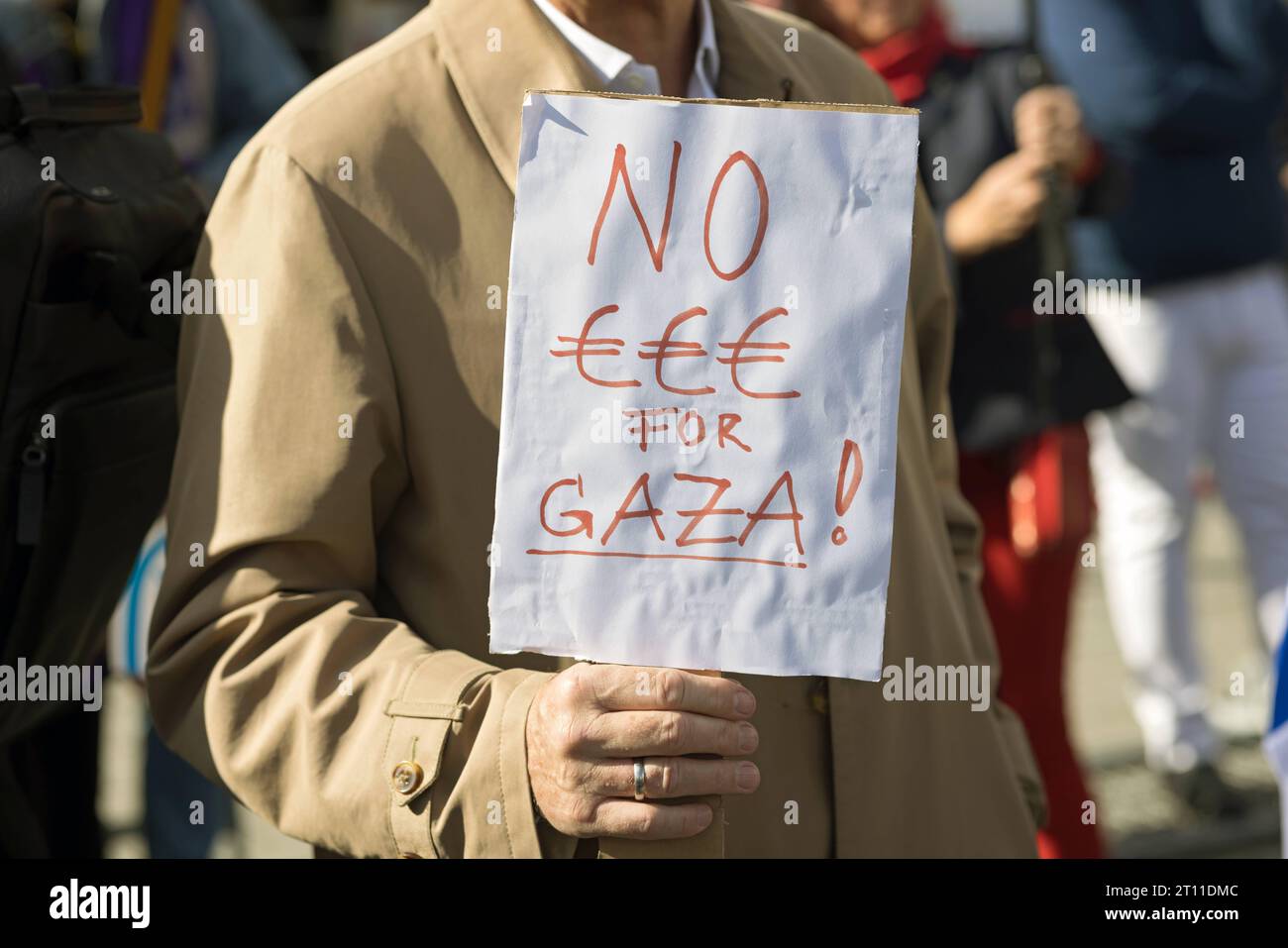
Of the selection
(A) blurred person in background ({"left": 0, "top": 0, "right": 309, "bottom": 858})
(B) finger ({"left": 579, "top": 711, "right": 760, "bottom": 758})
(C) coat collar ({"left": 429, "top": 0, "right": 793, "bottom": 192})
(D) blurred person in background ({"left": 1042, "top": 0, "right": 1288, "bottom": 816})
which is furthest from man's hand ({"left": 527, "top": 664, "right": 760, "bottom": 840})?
(D) blurred person in background ({"left": 1042, "top": 0, "right": 1288, "bottom": 816})

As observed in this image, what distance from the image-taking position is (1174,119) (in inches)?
178

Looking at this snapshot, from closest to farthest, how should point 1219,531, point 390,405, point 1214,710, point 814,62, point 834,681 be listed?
point 390,405, point 834,681, point 814,62, point 1214,710, point 1219,531

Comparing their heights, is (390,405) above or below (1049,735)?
above

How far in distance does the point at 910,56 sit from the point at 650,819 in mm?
2733

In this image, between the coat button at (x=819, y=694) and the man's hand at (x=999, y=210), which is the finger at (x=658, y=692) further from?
the man's hand at (x=999, y=210)

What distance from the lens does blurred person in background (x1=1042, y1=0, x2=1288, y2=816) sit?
4516mm

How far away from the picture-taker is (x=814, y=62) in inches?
91.4

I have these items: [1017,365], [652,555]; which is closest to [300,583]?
[652,555]

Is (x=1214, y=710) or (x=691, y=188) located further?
(x=1214, y=710)

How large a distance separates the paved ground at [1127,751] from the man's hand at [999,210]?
1.58 meters

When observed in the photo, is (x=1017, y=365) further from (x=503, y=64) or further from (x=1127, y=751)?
(x=503, y=64)
